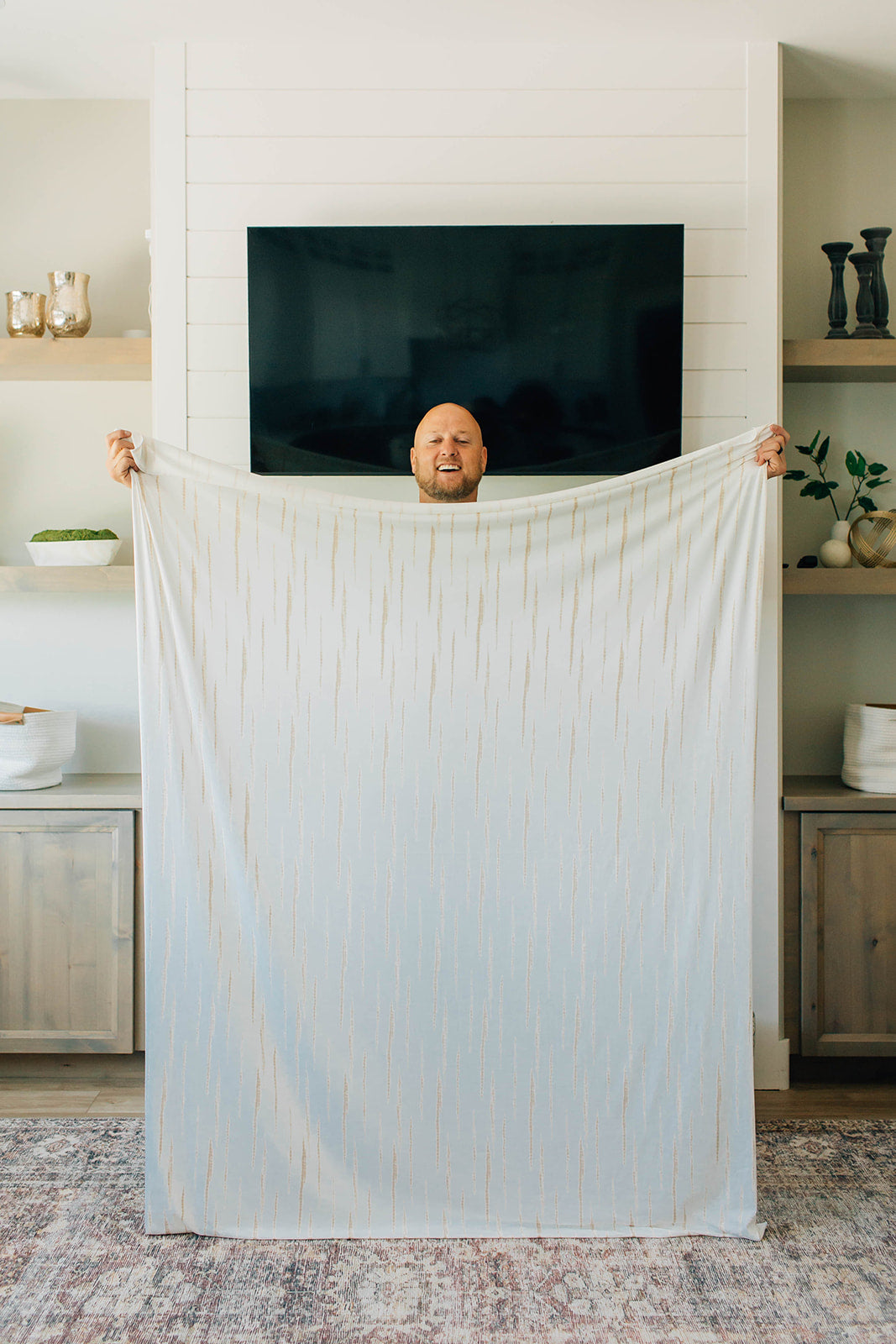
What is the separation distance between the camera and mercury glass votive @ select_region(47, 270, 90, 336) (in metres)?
2.67

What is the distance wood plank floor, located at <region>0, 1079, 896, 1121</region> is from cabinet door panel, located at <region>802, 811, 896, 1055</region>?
0.12 m

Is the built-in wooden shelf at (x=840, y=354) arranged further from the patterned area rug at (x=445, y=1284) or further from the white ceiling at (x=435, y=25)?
the patterned area rug at (x=445, y=1284)

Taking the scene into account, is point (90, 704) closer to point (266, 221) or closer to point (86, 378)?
point (86, 378)

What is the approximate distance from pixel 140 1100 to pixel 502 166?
2701mm

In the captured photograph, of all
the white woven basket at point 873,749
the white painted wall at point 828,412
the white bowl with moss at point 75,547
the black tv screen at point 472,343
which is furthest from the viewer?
the white painted wall at point 828,412

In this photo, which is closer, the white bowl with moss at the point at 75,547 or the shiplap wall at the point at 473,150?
the shiplap wall at the point at 473,150

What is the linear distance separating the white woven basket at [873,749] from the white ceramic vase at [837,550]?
0.42 metres

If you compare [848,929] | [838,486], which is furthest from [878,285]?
[848,929]

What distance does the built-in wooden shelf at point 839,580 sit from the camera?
103 inches

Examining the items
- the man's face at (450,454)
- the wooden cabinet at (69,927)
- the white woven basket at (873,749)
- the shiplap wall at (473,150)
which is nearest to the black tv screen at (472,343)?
the shiplap wall at (473,150)

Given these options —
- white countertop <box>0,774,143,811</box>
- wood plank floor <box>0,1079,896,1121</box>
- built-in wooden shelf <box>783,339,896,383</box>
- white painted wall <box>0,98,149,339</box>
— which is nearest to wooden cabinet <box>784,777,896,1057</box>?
wood plank floor <box>0,1079,896,1121</box>

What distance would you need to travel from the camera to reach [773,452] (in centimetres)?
185

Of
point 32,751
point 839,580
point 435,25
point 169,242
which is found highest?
point 435,25

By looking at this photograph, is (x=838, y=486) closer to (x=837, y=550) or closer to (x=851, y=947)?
(x=837, y=550)
